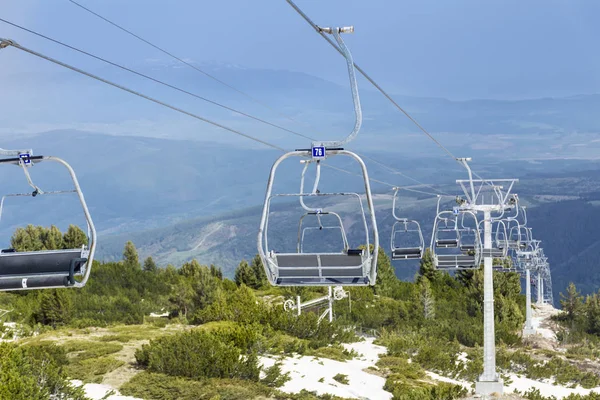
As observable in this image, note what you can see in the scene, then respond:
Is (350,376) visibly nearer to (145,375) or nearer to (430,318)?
(145,375)

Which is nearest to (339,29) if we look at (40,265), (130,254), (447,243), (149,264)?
(40,265)

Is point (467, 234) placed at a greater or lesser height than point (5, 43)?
lesser

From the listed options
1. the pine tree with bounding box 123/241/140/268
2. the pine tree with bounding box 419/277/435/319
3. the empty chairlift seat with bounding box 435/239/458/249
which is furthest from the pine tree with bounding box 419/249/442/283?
the empty chairlift seat with bounding box 435/239/458/249

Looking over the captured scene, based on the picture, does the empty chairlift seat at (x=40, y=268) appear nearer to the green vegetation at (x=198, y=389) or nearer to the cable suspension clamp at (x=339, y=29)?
the cable suspension clamp at (x=339, y=29)

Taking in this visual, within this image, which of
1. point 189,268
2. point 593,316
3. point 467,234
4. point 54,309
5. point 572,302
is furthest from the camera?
point 189,268

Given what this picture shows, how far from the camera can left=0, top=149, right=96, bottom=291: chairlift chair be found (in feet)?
28.5

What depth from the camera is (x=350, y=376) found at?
2142 centimetres

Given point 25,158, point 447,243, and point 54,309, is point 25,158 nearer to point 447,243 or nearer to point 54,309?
point 447,243

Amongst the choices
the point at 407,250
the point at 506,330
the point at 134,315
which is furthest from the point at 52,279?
the point at 506,330

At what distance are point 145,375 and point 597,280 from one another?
198 metres

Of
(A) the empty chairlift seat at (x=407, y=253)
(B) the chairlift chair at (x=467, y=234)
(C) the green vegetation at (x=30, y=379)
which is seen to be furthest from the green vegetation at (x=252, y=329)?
(B) the chairlift chair at (x=467, y=234)

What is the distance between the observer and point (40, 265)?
8.91 meters

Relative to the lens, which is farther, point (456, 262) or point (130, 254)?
point (130, 254)

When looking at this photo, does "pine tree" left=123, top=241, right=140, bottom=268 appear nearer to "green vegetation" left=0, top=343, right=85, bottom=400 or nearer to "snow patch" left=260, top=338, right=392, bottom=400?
"snow patch" left=260, top=338, right=392, bottom=400
